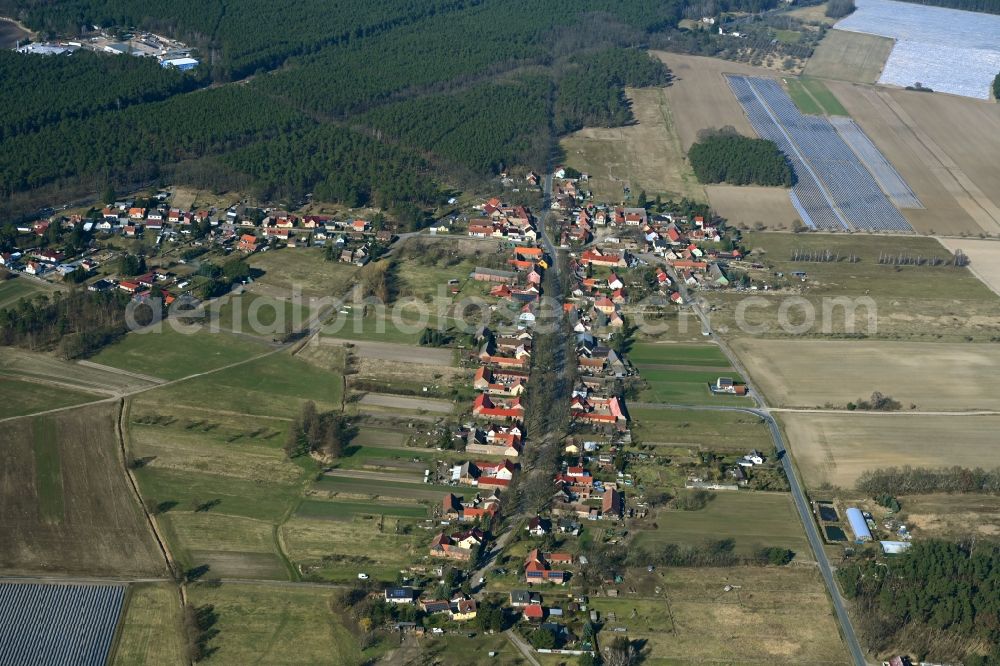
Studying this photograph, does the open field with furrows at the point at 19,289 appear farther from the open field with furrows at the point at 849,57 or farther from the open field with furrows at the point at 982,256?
the open field with furrows at the point at 849,57

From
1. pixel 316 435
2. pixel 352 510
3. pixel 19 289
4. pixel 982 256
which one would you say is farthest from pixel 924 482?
pixel 19 289

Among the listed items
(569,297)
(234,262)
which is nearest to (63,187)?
(234,262)

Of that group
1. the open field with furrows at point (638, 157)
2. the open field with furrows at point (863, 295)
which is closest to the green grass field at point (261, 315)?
the open field with furrows at point (863, 295)

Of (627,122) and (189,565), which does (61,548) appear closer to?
(189,565)

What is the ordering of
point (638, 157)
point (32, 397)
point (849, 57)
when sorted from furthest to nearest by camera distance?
1. point (849, 57)
2. point (638, 157)
3. point (32, 397)

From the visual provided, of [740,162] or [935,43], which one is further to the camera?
[935,43]

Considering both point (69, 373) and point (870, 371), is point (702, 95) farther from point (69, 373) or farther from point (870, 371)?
point (69, 373)
